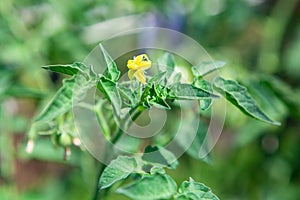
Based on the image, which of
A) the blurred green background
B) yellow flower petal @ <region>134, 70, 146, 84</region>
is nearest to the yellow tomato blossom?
yellow flower petal @ <region>134, 70, 146, 84</region>

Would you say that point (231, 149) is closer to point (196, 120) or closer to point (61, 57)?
point (61, 57)

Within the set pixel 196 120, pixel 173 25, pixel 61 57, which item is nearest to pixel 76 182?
pixel 61 57

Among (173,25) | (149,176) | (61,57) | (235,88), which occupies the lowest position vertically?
(149,176)

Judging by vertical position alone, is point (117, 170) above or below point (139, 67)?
below

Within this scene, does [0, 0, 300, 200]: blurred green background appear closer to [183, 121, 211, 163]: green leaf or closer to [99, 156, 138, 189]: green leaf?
[183, 121, 211, 163]: green leaf

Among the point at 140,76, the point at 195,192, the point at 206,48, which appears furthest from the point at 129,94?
the point at 206,48

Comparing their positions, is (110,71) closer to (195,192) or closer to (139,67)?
(139,67)
